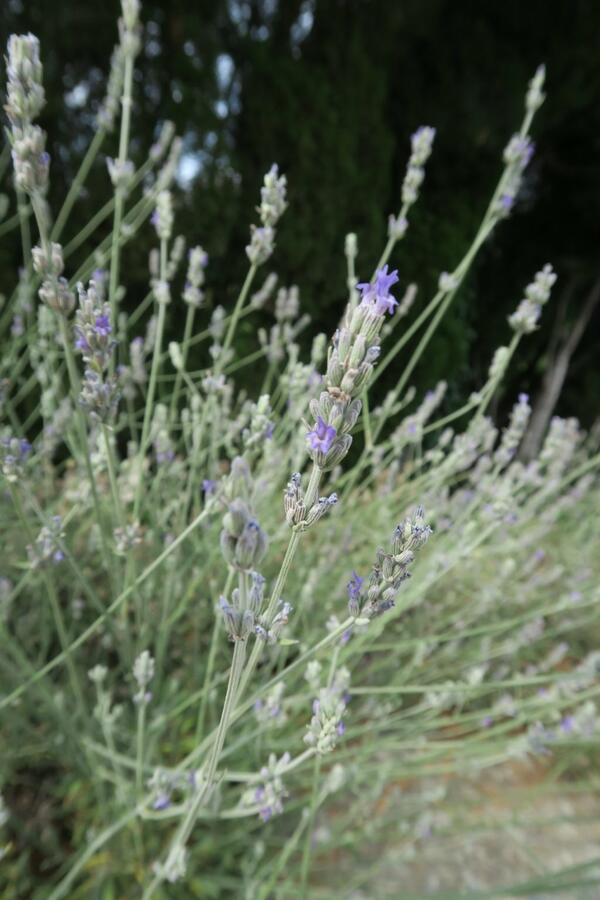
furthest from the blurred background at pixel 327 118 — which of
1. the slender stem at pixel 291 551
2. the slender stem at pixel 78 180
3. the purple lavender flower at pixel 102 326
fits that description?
the slender stem at pixel 291 551

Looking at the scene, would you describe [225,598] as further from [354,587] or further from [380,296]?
[380,296]

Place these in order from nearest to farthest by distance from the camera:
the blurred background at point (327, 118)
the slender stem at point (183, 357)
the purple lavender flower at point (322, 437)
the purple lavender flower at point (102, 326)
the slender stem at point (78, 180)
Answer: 1. the purple lavender flower at point (322, 437)
2. the purple lavender flower at point (102, 326)
3. the slender stem at point (183, 357)
4. the slender stem at point (78, 180)
5. the blurred background at point (327, 118)

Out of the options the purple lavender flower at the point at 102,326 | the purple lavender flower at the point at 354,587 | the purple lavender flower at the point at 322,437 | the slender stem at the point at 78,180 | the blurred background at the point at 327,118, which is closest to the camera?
the purple lavender flower at the point at 322,437

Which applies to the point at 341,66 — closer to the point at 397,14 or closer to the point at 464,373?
the point at 397,14

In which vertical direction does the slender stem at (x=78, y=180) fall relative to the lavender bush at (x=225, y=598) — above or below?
above

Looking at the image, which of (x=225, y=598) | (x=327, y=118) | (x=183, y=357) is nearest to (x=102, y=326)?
(x=225, y=598)

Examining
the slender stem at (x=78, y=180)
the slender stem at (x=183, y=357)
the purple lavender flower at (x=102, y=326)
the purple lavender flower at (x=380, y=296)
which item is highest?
the slender stem at (x=78, y=180)

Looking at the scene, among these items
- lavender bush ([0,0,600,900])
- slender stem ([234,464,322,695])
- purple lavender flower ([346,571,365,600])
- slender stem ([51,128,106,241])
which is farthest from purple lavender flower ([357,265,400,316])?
slender stem ([51,128,106,241])

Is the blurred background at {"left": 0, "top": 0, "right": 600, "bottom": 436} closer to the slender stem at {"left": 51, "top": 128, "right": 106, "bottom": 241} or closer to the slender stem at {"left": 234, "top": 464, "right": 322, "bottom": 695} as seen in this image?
the slender stem at {"left": 51, "top": 128, "right": 106, "bottom": 241}

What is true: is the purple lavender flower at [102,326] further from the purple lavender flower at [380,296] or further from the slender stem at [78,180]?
the slender stem at [78,180]
